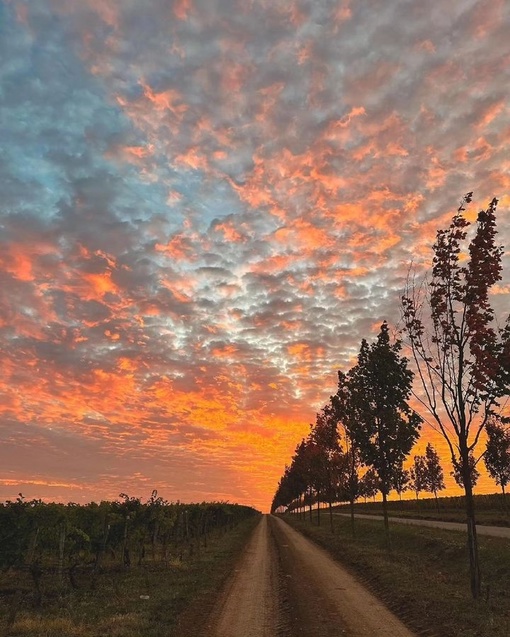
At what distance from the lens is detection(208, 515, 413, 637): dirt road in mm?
11859

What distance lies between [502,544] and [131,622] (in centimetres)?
1985

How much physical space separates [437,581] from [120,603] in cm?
1178

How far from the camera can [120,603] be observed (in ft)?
51.2

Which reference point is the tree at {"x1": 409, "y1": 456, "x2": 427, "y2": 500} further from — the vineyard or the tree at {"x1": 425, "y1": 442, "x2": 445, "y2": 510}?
the vineyard

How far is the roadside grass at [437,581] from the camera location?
12000 mm

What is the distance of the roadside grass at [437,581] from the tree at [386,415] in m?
4.29

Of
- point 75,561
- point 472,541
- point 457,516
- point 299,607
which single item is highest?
point 472,541

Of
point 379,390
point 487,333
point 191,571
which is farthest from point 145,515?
point 487,333

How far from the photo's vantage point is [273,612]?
13922 millimetres

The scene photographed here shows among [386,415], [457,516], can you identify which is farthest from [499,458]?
[386,415]

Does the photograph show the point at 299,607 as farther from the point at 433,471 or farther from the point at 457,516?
the point at 433,471

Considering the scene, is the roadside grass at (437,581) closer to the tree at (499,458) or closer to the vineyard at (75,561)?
the vineyard at (75,561)

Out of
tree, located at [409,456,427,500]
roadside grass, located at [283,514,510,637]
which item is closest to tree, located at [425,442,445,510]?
tree, located at [409,456,427,500]

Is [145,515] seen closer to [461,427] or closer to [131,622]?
[131,622]
